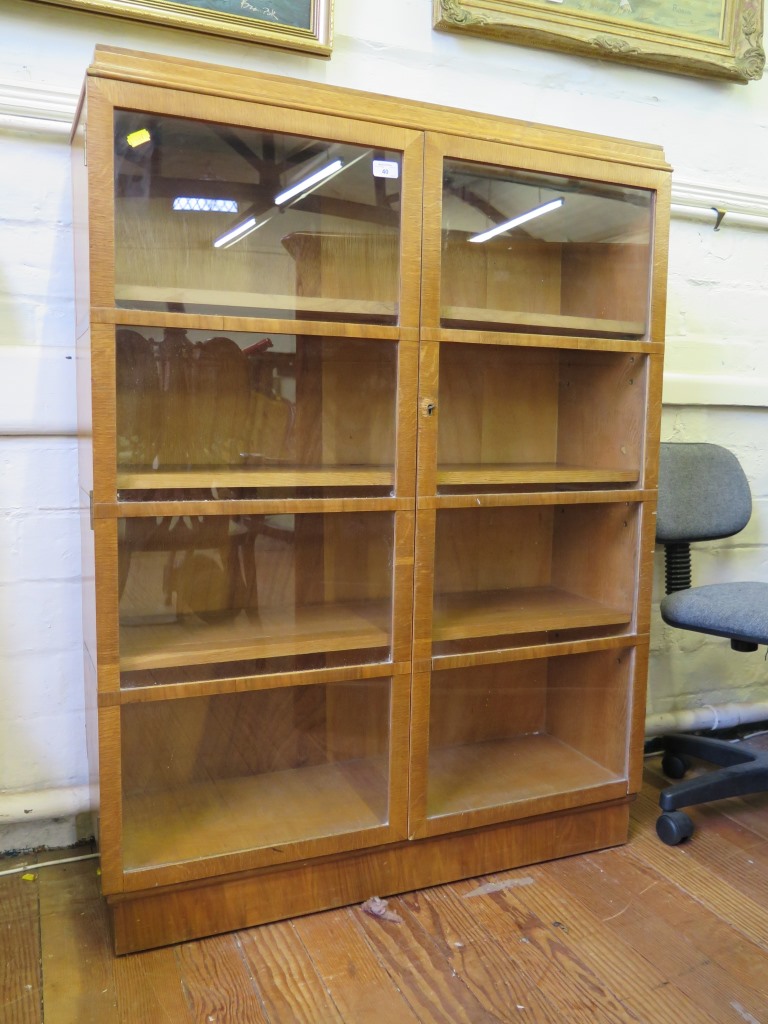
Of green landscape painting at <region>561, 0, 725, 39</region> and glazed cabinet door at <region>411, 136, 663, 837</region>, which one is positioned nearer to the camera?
glazed cabinet door at <region>411, 136, 663, 837</region>

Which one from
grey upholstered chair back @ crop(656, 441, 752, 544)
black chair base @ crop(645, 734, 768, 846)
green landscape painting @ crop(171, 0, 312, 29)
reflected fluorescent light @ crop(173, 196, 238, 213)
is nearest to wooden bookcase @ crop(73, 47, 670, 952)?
reflected fluorescent light @ crop(173, 196, 238, 213)

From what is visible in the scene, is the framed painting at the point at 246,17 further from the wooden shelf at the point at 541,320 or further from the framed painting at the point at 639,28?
the wooden shelf at the point at 541,320

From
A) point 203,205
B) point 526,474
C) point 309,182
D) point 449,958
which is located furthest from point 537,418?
point 449,958

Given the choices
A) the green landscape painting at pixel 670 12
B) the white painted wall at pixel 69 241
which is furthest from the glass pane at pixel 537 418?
the green landscape painting at pixel 670 12

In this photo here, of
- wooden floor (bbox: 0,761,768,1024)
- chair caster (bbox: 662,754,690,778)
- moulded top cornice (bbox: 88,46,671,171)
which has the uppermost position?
moulded top cornice (bbox: 88,46,671,171)

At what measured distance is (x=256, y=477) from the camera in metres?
1.43

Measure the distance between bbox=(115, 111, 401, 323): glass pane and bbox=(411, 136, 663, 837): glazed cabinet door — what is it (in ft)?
0.36

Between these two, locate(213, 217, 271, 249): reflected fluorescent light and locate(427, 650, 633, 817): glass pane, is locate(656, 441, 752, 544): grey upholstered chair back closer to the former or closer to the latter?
locate(427, 650, 633, 817): glass pane

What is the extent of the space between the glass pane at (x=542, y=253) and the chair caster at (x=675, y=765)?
1.10 metres

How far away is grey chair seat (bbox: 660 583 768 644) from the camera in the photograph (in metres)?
1.74

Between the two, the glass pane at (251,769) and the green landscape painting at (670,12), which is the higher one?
the green landscape painting at (670,12)

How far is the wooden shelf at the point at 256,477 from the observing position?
4.44 ft

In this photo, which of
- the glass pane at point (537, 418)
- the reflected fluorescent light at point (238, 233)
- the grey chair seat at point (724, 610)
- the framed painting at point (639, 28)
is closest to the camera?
the reflected fluorescent light at point (238, 233)

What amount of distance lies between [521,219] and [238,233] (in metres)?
0.57
